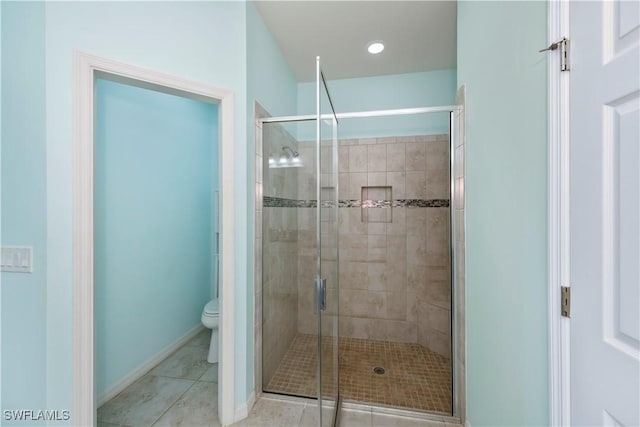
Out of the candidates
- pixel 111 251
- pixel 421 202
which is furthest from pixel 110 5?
pixel 421 202

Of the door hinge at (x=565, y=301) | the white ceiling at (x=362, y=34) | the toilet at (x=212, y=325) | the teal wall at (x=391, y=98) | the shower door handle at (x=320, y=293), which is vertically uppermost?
the white ceiling at (x=362, y=34)

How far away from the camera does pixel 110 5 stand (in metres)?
1.24

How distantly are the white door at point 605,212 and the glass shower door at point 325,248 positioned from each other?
2.90 feet

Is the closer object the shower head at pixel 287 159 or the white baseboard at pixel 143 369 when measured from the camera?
the white baseboard at pixel 143 369

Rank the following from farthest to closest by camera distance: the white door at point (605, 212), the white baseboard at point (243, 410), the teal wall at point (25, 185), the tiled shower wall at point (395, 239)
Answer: the tiled shower wall at point (395, 239) → the white baseboard at point (243, 410) → the teal wall at point (25, 185) → the white door at point (605, 212)

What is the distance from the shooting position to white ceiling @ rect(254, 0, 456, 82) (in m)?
1.79

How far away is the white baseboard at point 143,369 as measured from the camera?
1731mm

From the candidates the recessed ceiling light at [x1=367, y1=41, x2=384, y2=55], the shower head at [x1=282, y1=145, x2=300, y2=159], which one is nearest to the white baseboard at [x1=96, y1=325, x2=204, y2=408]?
the shower head at [x1=282, y1=145, x2=300, y2=159]

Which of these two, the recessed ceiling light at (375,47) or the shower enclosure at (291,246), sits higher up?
the recessed ceiling light at (375,47)

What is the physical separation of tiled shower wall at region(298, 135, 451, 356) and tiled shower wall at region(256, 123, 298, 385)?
951mm

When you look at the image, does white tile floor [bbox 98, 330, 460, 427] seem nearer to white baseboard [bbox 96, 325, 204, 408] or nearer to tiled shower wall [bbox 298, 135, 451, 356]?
white baseboard [bbox 96, 325, 204, 408]

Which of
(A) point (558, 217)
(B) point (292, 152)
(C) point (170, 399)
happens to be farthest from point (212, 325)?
(A) point (558, 217)

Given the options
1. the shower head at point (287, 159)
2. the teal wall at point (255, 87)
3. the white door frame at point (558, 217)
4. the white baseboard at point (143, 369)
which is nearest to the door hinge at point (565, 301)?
the white door frame at point (558, 217)

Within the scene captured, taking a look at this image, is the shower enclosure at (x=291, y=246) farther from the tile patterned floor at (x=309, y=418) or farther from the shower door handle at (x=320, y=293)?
the shower door handle at (x=320, y=293)
